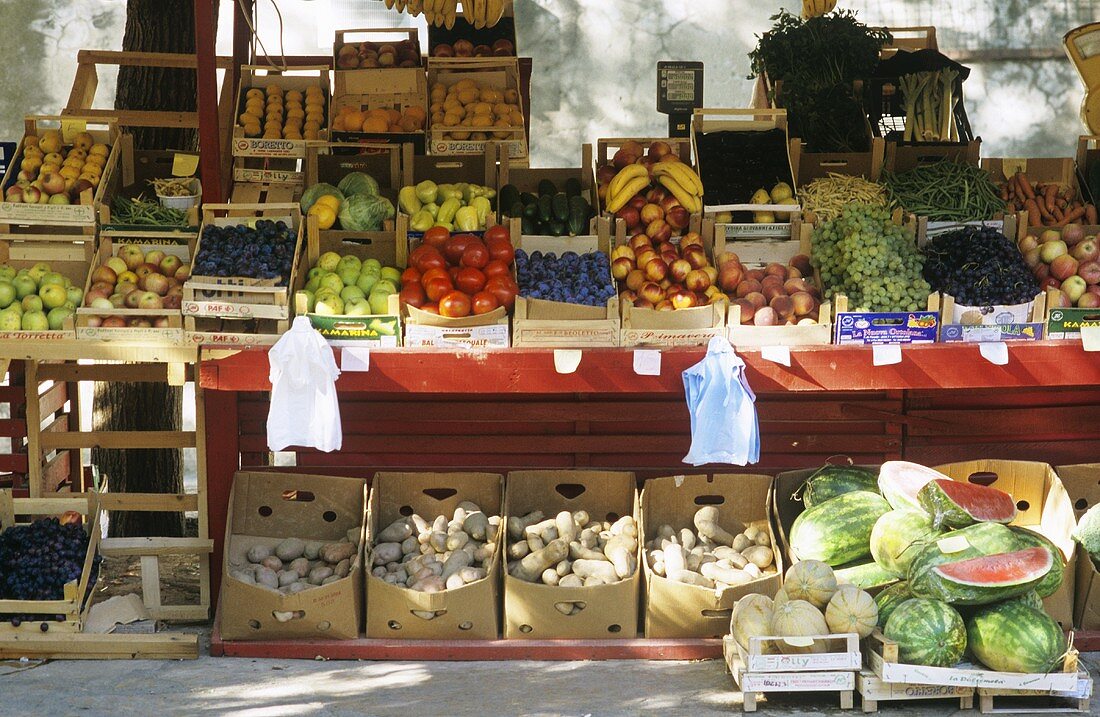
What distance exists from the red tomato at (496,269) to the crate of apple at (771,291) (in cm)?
102

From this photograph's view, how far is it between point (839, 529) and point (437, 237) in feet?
7.36

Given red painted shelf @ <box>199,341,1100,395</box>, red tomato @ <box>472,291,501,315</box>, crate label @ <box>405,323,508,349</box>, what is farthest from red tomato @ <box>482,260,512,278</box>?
red painted shelf @ <box>199,341,1100,395</box>

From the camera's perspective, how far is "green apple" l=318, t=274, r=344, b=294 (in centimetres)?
543

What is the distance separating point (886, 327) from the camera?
5.43 meters

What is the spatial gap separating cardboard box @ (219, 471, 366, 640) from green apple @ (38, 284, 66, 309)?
1.10m

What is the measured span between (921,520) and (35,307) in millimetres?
3918

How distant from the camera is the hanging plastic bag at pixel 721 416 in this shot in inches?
206

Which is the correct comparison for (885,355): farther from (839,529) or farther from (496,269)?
(496,269)

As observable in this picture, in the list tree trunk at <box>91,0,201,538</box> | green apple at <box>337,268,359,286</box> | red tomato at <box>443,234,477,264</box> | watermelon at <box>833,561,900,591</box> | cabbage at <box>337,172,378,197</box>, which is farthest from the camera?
tree trunk at <box>91,0,201,538</box>

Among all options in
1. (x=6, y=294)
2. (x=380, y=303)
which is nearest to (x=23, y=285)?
(x=6, y=294)

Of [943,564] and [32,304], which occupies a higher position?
[32,304]

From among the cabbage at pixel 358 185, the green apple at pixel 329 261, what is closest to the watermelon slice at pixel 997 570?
the green apple at pixel 329 261

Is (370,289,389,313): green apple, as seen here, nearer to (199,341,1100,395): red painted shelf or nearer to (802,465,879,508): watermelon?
(199,341,1100,395): red painted shelf

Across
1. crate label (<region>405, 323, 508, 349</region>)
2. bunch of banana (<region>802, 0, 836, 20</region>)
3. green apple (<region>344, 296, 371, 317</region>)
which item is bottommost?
crate label (<region>405, 323, 508, 349</region>)
